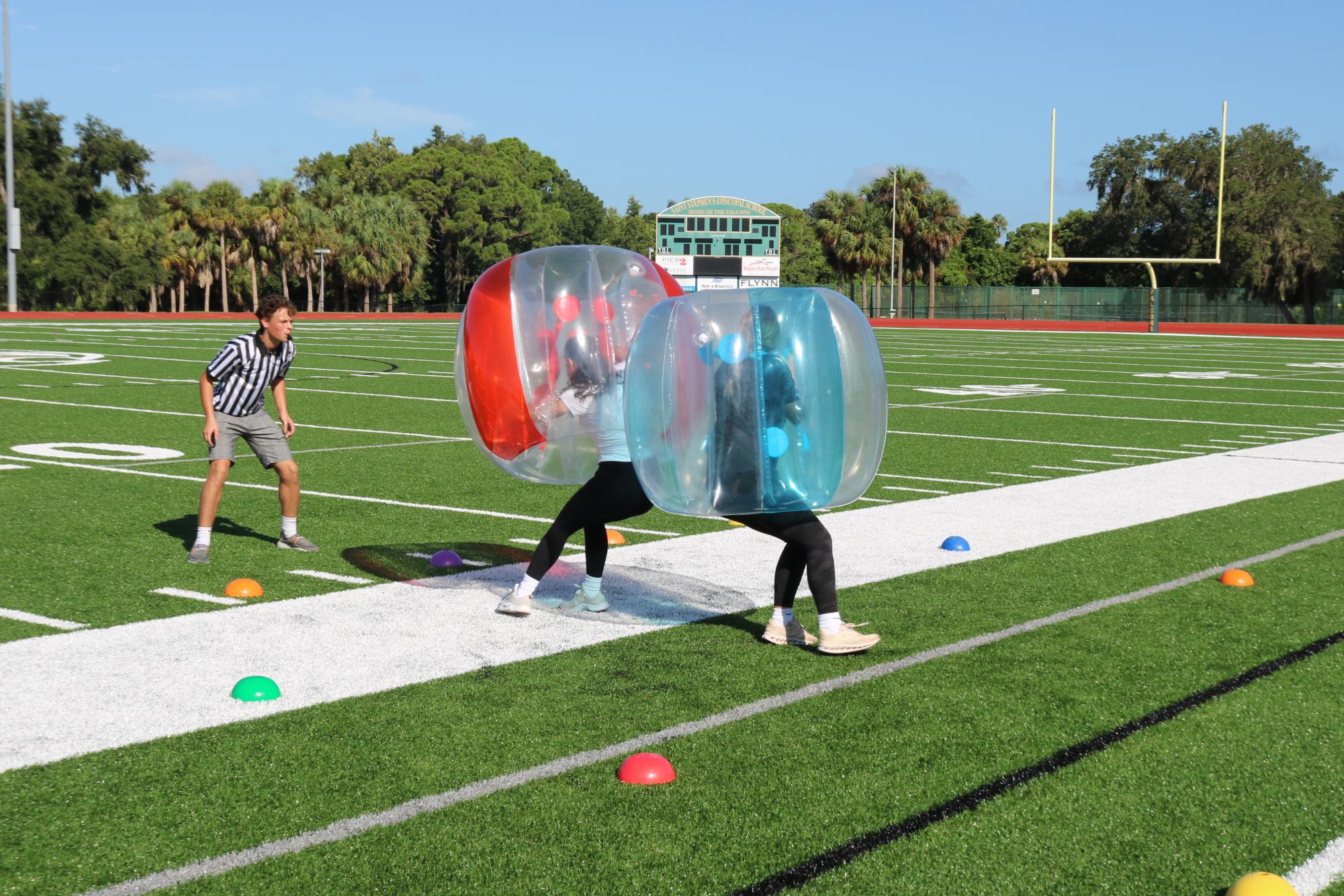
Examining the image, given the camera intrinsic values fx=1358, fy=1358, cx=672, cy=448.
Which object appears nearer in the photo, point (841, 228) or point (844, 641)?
point (844, 641)

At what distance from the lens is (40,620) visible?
6121 mm

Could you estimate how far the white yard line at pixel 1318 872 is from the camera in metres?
3.56

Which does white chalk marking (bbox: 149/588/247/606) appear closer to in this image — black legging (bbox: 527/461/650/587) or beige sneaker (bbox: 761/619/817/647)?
black legging (bbox: 527/461/650/587)

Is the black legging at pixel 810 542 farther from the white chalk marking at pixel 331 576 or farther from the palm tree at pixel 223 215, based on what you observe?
the palm tree at pixel 223 215

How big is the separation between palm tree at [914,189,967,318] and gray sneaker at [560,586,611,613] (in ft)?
227

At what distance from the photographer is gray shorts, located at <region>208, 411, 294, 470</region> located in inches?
309

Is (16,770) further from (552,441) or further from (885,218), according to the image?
(885,218)

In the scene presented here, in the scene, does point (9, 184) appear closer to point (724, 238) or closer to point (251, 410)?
point (724, 238)

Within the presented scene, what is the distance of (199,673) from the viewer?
5332mm

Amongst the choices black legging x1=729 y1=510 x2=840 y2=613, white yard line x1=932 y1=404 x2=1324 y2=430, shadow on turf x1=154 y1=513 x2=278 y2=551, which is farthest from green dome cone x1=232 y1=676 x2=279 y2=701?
white yard line x1=932 y1=404 x2=1324 y2=430

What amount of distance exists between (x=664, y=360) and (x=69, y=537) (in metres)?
4.68

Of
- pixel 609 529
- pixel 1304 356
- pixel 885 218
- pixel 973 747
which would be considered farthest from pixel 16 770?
pixel 885 218

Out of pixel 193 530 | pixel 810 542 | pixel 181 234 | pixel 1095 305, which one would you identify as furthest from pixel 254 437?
pixel 181 234

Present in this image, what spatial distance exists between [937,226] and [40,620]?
71.6 meters
